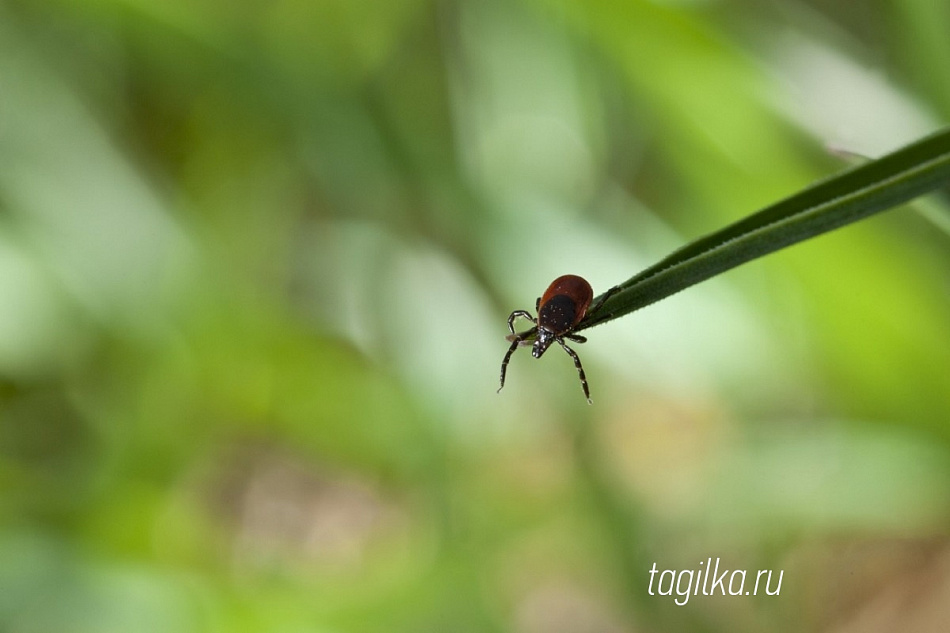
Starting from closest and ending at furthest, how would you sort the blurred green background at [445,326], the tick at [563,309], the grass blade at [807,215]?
the grass blade at [807,215], the tick at [563,309], the blurred green background at [445,326]

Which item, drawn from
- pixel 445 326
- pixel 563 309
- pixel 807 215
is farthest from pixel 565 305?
pixel 807 215

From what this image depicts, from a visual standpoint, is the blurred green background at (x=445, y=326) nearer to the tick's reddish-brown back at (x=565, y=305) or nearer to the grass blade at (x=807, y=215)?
the tick's reddish-brown back at (x=565, y=305)

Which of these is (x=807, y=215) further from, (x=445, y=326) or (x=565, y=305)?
(x=445, y=326)

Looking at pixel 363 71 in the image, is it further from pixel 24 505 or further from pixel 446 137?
pixel 24 505

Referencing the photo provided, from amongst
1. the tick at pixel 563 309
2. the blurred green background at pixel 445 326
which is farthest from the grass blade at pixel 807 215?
the blurred green background at pixel 445 326

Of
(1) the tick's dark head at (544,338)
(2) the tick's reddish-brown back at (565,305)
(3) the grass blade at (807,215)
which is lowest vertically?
(3) the grass blade at (807,215)

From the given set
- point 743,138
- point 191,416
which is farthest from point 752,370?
point 191,416
